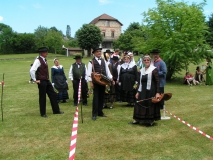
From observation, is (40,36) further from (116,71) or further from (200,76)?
(116,71)

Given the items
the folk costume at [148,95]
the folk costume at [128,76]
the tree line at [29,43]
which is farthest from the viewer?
the tree line at [29,43]

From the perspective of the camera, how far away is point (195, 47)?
16.2m

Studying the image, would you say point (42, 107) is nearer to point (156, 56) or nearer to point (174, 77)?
point (156, 56)

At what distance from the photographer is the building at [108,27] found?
7538cm

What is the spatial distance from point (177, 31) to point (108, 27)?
61.6 meters

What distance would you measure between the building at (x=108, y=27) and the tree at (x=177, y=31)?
195 feet

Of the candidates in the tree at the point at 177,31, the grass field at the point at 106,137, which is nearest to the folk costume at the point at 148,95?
the grass field at the point at 106,137

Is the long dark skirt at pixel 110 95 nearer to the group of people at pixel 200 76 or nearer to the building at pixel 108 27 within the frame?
the group of people at pixel 200 76

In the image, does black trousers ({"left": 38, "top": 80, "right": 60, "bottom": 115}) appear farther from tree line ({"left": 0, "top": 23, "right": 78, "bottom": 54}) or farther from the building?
the building

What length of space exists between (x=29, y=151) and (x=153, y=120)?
3.17 metres

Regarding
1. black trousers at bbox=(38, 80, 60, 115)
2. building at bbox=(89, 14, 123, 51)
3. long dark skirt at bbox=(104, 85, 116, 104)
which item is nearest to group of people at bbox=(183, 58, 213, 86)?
long dark skirt at bbox=(104, 85, 116, 104)

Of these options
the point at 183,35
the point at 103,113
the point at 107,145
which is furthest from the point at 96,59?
the point at 183,35

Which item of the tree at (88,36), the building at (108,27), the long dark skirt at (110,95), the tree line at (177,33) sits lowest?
the long dark skirt at (110,95)

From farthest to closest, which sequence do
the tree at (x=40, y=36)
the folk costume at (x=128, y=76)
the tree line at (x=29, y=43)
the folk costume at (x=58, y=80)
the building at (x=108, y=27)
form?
the building at (x=108, y=27), the tree at (x=40, y=36), the tree line at (x=29, y=43), the folk costume at (x=58, y=80), the folk costume at (x=128, y=76)
